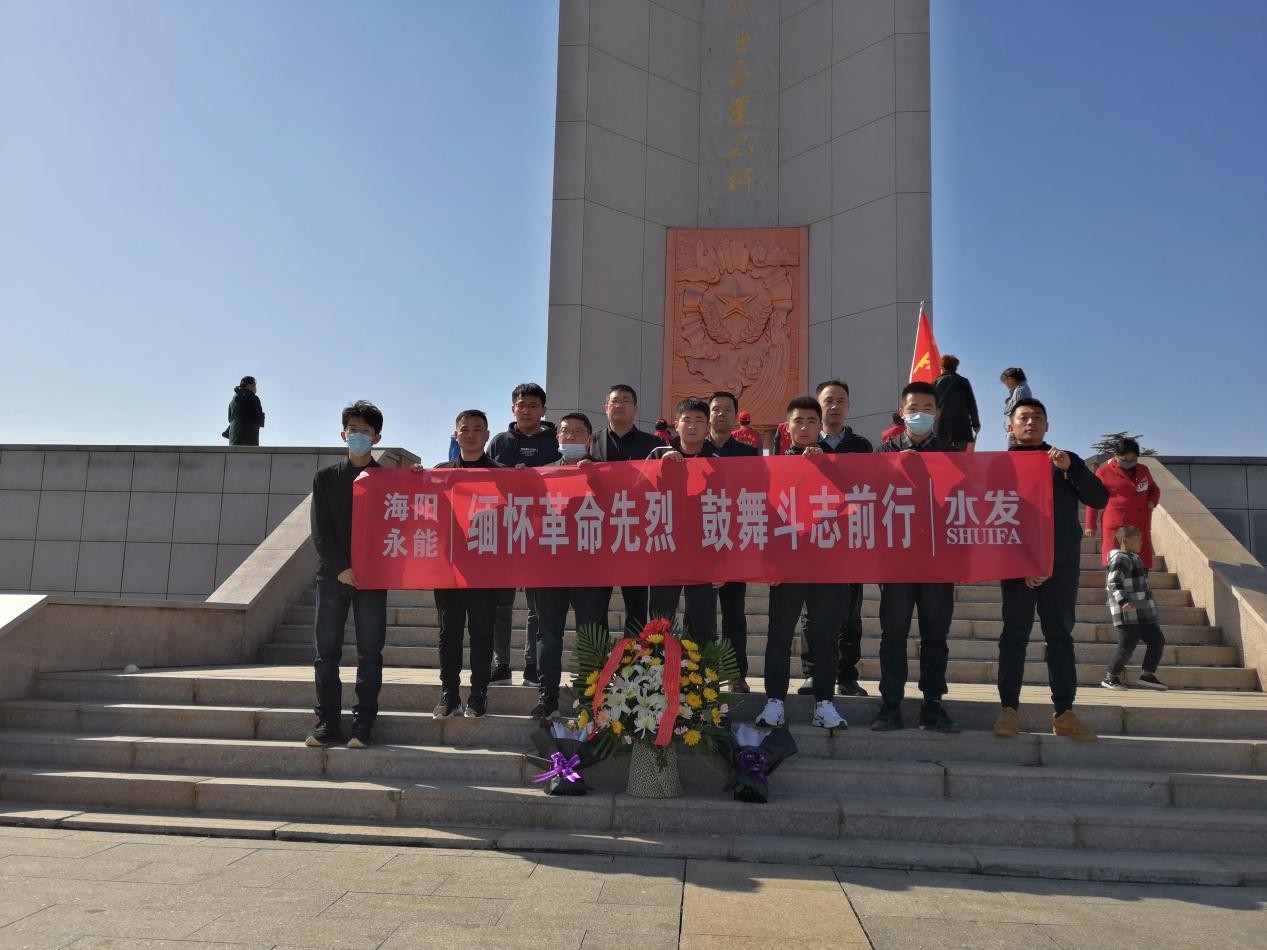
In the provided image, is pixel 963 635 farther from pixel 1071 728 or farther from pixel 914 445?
pixel 914 445

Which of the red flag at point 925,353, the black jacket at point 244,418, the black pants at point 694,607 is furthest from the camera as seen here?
the black jacket at point 244,418

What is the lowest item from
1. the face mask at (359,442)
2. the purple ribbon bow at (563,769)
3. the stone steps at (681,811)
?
the stone steps at (681,811)

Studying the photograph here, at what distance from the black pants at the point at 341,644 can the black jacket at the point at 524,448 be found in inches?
52.5

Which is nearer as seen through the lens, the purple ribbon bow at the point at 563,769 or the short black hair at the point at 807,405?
the purple ribbon bow at the point at 563,769

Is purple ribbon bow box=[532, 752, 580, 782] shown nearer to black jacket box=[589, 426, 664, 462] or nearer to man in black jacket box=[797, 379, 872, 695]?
man in black jacket box=[797, 379, 872, 695]

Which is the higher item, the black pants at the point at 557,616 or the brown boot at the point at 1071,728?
the black pants at the point at 557,616

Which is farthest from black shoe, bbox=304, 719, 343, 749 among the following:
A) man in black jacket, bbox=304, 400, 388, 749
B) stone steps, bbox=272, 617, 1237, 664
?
stone steps, bbox=272, 617, 1237, 664

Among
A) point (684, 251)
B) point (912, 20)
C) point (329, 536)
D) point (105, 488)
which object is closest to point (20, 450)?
point (105, 488)

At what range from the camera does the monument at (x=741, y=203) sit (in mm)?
14281

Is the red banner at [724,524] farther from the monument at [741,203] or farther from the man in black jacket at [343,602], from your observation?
the monument at [741,203]

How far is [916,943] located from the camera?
131 inches

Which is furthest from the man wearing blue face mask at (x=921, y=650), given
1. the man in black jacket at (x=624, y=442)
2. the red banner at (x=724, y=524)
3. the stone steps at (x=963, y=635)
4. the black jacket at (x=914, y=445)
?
the stone steps at (x=963, y=635)

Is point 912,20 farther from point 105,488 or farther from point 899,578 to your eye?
point 105,488

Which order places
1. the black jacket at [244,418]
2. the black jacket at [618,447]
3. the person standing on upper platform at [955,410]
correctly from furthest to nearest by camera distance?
the black jacket at [244,418] < the person standing on upper platform at [955,410] < the black jacket at [618,447]
